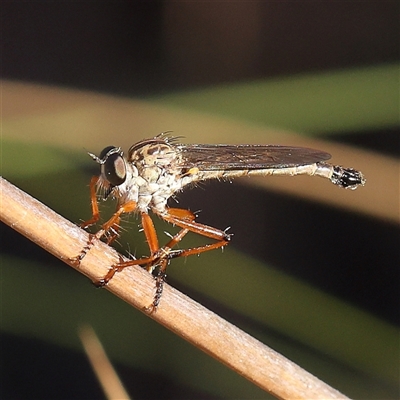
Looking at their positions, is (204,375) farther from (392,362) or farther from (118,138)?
(118,138)

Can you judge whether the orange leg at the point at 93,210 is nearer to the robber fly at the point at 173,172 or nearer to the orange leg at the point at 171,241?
the robber fly at the point at 173,172

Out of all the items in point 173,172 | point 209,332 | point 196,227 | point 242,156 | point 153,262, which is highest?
point 242,156

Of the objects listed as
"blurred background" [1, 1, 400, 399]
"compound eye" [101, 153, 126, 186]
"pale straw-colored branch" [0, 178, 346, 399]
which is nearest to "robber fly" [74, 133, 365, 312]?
"compound eye" [101, 153, 126, 186]

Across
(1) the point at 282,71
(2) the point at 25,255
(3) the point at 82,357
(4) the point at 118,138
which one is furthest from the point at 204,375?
(1) the point at 282,71

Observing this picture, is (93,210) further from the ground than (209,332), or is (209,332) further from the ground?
(93,210)

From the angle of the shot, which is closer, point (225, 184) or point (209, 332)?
point (209, 332)

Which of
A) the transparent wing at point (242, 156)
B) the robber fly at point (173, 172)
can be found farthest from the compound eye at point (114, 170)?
the transparent wing at point (242, 156)

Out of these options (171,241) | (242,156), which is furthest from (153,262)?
(242,156)

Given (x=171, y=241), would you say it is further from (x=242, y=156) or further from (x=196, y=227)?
(x=242, y=156)
